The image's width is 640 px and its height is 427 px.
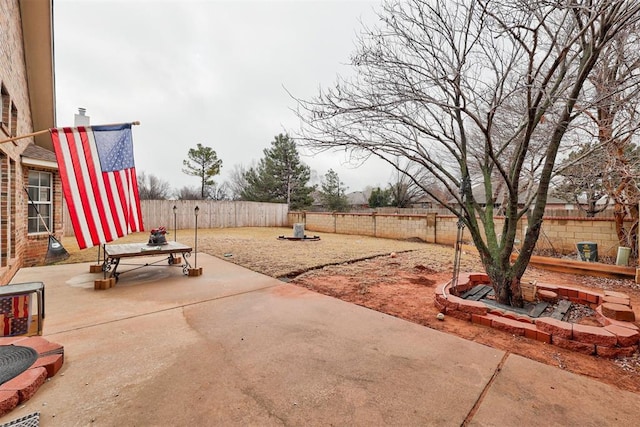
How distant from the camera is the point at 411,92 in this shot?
122 inches

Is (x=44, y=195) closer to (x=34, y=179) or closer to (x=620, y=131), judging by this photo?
(x=34, y=179)

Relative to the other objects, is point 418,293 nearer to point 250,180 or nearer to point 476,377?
point 476,377

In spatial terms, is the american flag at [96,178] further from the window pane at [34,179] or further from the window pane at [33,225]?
the window pane at [33,225]

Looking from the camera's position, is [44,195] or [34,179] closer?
[34,179]

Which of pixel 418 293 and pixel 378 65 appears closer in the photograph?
pixel 378 65

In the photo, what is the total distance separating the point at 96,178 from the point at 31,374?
2.62m

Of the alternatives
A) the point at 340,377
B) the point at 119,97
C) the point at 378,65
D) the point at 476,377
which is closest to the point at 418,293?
the point at 476,377

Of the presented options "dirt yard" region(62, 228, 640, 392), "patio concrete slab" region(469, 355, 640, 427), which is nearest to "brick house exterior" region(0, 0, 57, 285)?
"dirt yard" region(62, 228, 640, 392)

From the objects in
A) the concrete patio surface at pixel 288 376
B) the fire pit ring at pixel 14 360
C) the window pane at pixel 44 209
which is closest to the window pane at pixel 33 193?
the window pane at pixel 44 209

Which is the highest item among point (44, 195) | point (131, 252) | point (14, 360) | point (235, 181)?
point (235, 181)

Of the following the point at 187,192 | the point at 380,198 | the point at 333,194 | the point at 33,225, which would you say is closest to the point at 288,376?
the point at 33,225

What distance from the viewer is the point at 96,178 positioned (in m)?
3.60

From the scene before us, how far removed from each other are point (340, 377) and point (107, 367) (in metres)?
1.81

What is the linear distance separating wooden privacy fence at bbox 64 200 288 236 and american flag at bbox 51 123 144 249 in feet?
33.2
